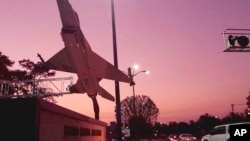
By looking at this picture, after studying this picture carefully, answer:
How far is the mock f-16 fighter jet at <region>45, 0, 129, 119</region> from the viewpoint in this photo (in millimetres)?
22919

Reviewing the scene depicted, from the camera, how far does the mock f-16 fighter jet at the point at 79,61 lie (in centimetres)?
2292

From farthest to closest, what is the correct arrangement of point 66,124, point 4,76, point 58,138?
point 4,76
point 66,124
point 58,138

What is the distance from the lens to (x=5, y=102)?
949 cm

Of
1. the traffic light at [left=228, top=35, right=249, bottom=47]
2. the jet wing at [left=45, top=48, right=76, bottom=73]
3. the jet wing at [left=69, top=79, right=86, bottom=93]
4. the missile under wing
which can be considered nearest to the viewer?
the missile under wing

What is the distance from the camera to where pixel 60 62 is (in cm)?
2778

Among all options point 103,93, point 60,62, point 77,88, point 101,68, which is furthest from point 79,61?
point 103,93

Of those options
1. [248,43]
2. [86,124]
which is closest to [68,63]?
[86,124]

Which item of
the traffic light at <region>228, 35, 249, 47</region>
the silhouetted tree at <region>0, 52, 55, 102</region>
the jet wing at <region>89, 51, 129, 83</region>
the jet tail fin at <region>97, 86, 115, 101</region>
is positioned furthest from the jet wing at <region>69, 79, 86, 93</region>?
the silhouetted tree at <region>0, 52, 55, 102</region>

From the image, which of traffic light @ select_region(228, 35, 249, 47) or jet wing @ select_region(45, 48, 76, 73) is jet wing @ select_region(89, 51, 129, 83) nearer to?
jet wing @ select_region(45, 48, 76, 73)

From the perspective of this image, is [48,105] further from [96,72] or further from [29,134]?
[96,72]

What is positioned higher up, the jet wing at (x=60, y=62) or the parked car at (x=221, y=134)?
the jet wing at (x=60, y=62)

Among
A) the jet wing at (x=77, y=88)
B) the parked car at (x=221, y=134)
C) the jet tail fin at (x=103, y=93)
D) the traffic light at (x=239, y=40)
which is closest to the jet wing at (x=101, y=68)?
the jet tail fin at (x=103, y=93)

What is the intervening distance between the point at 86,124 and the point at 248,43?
13209 mm

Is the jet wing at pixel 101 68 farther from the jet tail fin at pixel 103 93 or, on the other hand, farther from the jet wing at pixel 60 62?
the jet wing at pixel 60 62
